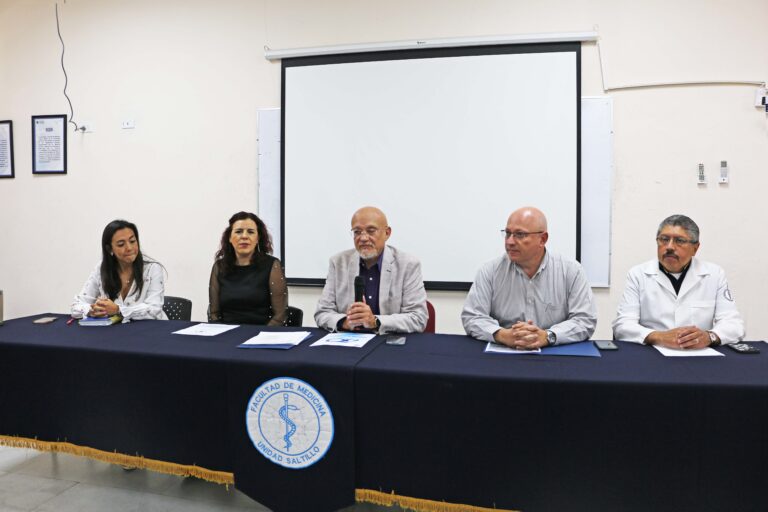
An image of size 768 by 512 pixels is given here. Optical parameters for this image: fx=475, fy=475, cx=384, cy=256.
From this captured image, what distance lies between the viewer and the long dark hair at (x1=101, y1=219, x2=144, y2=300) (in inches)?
102

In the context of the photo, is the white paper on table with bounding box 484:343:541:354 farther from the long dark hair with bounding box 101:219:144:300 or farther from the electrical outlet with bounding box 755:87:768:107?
the electrical outlet with bounding box 755:87:768:107

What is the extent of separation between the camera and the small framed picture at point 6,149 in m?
4.14

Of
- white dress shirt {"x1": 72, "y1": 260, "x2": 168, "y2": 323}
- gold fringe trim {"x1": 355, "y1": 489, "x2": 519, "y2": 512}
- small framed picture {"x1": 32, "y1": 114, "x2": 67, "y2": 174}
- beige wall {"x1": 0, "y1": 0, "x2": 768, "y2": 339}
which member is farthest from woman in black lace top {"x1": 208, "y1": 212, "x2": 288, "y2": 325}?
small framed picture {"x1": 32, "y1": 114, "x2": 67, "y2": 174}

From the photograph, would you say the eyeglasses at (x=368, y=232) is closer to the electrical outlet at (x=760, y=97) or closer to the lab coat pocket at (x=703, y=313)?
the lab coat pocket at (x=703, y=313)

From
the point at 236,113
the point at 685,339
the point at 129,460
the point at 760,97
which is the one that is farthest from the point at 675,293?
the point at 236,113

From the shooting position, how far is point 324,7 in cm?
351

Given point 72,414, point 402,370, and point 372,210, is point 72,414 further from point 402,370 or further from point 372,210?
point 372,210

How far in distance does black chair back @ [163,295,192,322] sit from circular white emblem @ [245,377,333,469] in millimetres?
1513

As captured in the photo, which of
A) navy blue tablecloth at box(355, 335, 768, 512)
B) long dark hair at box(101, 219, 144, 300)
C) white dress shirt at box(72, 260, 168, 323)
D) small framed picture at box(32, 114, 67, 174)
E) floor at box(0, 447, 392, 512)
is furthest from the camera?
small framed picture at box(32, 114, 67, 174)

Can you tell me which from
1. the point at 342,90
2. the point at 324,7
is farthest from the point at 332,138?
the point at 324,7

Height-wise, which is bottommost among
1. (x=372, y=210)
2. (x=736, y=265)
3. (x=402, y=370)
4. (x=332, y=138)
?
(x=402, y=370)

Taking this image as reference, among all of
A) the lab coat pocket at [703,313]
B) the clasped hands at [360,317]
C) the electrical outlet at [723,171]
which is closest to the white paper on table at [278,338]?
the clasped hands at [360,317]

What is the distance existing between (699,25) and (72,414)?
4.02 meters

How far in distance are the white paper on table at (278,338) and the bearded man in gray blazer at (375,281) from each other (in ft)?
0.64
